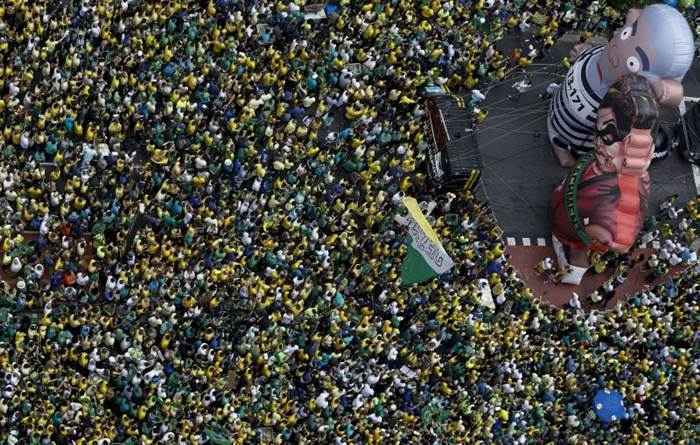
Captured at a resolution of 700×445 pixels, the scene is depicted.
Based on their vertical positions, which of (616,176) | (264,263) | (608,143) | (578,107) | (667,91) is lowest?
(616,176)

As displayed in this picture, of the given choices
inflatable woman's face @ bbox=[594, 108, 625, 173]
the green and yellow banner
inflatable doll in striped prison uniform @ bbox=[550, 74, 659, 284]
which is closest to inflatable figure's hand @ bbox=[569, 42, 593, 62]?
inflatable doll in striped prison uniform @ bbox=[550, 74, 659, 284]

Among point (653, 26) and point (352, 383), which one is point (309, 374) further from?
point (653, 26)

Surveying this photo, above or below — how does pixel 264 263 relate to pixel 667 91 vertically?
above

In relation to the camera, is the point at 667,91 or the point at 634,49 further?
the point at 667,91

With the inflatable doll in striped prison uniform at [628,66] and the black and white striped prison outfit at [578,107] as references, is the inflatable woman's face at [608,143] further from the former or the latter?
the inflatable doll in striped prison uniform at [628,66]

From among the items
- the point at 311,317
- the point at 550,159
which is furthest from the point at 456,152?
the point at 311,317

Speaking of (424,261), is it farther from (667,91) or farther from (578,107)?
(667,91)

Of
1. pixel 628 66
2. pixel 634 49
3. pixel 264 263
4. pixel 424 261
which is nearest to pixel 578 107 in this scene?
pixel 628 66
